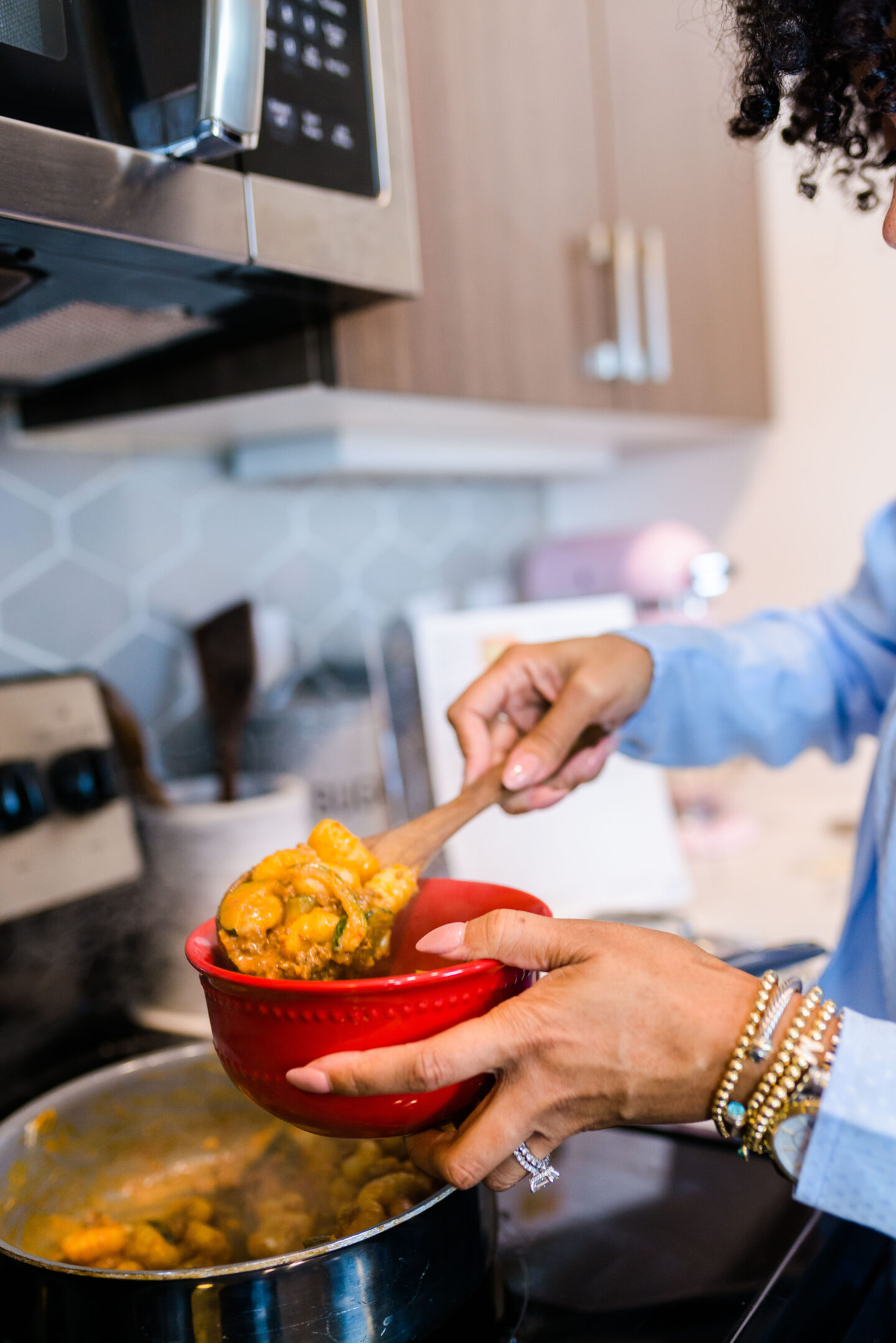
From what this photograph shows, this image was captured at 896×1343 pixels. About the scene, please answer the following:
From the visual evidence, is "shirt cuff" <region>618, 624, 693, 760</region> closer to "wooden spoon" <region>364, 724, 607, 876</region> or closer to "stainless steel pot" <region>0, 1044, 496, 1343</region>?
"wooden spoon" <region>364, 724, 607, 876</region>

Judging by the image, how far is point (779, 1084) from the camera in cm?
49

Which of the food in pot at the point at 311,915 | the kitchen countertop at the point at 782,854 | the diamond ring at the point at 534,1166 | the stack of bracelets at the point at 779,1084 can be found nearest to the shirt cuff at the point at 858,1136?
the stack of bracelets at the point at 779,1084

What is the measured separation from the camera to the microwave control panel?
69 cm

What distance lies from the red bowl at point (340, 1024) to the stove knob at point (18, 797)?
1.42 ft

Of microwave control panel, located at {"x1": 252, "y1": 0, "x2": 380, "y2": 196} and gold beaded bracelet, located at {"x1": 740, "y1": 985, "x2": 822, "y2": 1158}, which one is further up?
microwave control panel, located at {"x1": 252, "y1": 0, "x2": 380, "y2": 196}

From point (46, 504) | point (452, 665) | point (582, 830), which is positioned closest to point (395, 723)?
point (452, 665)

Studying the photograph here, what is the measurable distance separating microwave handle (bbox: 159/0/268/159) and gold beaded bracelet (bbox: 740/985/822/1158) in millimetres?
544

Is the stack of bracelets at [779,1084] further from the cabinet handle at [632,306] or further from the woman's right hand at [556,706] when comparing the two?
the cabinet handle at [632,306]

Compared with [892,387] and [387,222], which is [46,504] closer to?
[387,222]

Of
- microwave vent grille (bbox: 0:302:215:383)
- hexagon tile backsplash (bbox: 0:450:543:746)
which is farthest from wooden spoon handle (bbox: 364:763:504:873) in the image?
hexagon tile backsplash (bbox: 0:450:543:746)

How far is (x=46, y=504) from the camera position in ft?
3.59

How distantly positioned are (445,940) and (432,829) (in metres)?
0.16

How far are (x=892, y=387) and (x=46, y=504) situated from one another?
1.17 meters

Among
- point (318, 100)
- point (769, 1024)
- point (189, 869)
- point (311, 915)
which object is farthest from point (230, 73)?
point (189, 869)
